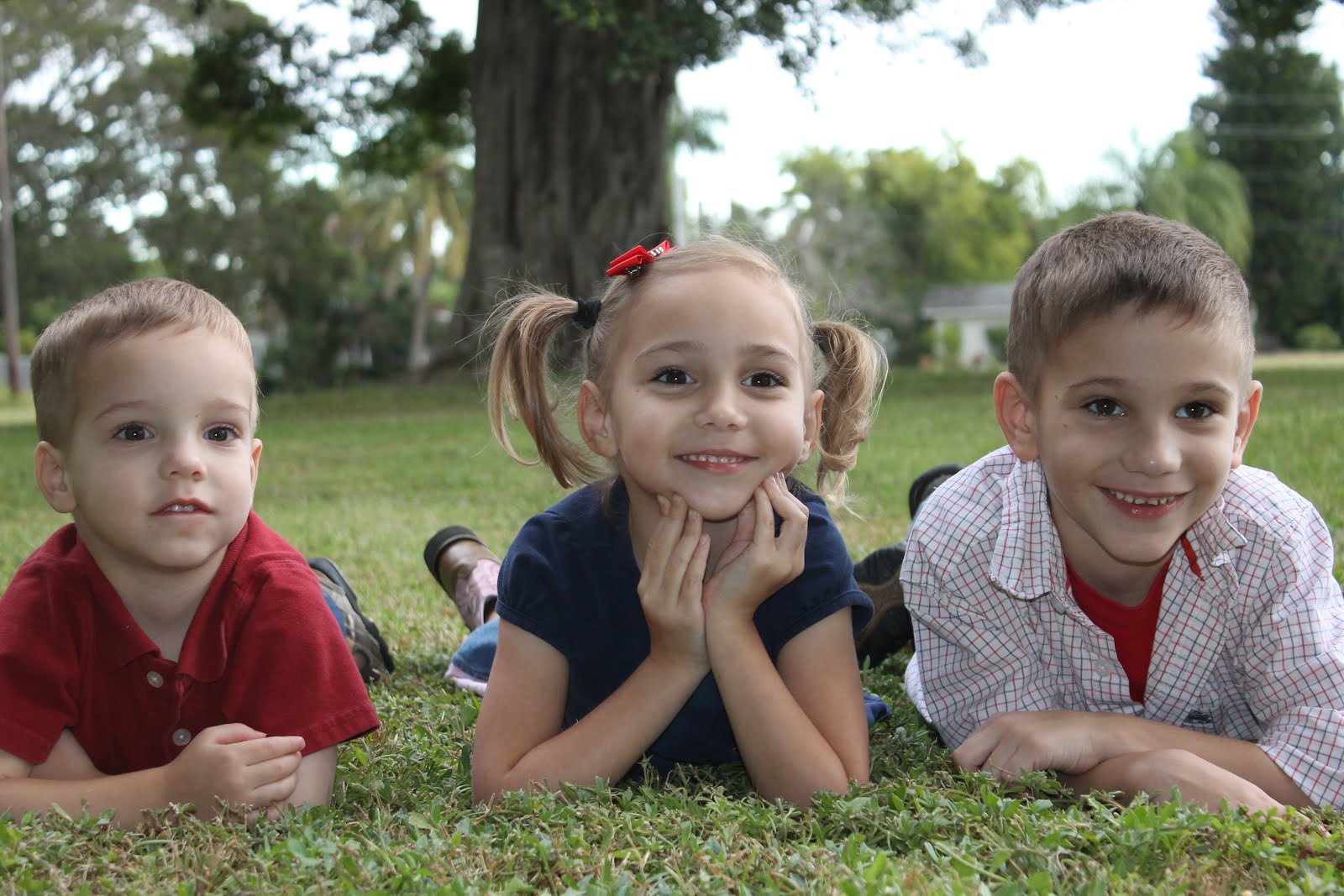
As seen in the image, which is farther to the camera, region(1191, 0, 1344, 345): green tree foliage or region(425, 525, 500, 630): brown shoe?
region(1191, 0, 1344, 345): green tree foliage

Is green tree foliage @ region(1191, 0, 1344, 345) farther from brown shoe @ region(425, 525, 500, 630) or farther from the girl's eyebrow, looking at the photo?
the girl's eyebrow

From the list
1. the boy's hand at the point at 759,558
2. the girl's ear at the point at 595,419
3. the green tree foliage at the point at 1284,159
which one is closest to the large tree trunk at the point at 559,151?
the girl's ear at the point at 595,419

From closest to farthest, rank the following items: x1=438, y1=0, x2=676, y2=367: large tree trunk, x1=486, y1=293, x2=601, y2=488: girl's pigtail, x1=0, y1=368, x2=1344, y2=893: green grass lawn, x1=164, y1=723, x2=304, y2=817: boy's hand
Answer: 1. x1=0, y1=368, x2=1344, y2=893: green grass lawn
2. x1=164, y1=723, x2=304, y2=817: boy's hand
3. x1=486, y1=293, x2=601, y2=488: girl's pigtail
4. x1=438, y1=0, x2=676, y2=367: large tree trunk

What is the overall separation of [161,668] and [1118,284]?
203cm

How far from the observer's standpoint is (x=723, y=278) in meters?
2.68

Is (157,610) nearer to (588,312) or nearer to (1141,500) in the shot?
(588,312)

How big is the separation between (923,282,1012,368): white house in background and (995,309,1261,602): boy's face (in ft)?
193

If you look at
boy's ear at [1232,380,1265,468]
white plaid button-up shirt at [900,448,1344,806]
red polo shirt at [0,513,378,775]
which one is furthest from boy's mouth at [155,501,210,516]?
boy's ear at [1232,380,1265,468]

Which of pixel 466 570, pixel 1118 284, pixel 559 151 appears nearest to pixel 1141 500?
pixel 1118 284

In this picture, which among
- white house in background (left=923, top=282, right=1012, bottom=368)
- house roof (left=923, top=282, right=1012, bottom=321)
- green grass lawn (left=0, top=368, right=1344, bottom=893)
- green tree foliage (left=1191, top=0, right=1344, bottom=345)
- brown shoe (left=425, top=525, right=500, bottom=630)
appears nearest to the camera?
green grass lawn (left=0, top=368, right=1344, bottom=893)

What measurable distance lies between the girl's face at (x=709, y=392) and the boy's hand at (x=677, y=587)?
5 cm

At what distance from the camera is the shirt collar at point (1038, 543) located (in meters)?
2.72

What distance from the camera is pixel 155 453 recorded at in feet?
8.41

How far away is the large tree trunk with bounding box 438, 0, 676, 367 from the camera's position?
16469 mm
